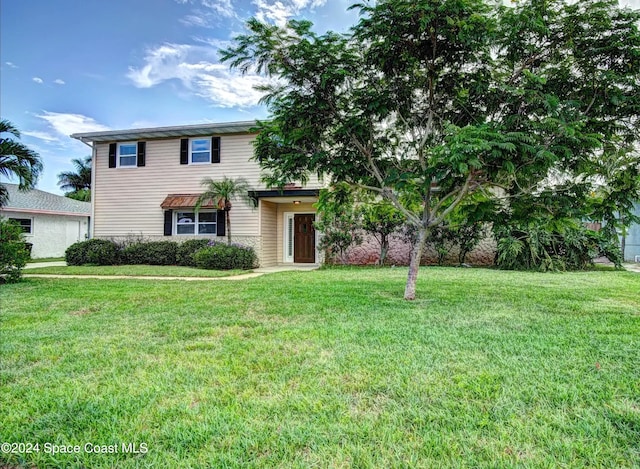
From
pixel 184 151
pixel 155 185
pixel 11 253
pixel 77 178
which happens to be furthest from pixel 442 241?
pixel 77 178

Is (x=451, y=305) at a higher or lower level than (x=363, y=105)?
lower

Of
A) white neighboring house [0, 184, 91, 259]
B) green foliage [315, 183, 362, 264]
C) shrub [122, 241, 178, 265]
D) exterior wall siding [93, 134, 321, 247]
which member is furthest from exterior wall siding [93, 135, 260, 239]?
white neighboring house [0, 184, 91, 259]

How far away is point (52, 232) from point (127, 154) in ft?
30.3

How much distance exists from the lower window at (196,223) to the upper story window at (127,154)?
10.2ft

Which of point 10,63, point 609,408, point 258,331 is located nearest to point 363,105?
point 258,331

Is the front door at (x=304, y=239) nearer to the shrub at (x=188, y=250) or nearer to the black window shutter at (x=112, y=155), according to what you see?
the shrub at (x=188, y=250)

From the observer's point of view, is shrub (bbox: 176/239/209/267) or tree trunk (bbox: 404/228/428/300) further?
shrub (bbox: 176/239/209/267)

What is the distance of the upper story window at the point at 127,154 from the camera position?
1626 centimetres

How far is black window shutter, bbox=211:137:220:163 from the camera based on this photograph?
602 inches

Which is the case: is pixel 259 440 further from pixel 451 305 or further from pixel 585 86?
pixel 585 86

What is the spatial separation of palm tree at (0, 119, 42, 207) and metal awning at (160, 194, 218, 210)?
5.39 meters

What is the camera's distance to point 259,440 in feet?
7.55

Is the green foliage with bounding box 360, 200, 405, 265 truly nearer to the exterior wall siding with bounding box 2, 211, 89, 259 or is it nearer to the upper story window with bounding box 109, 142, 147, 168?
the upper story window with bounding box 109, 142, 147, 168

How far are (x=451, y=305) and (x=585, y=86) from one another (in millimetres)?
3930
